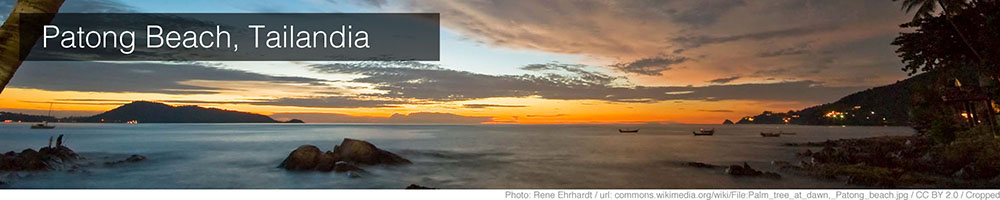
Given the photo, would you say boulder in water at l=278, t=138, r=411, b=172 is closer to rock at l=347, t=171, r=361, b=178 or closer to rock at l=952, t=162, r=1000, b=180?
rock at l=347, t=171, r=361, b=178

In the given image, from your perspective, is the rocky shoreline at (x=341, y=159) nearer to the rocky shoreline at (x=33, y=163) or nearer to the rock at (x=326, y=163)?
the rock at (x=326, y=163)

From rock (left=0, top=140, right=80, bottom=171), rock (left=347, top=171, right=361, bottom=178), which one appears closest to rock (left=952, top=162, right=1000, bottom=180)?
rock (left=347, top=171, right=361, bottom=178)

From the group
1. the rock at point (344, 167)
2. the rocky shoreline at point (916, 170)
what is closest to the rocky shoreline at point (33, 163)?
the rock at point (344, 167)

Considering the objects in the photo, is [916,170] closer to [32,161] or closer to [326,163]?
[326,163]

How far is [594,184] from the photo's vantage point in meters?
17.3

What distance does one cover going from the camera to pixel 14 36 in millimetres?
2355

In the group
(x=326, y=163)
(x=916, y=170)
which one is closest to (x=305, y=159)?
(x=326, y=163)

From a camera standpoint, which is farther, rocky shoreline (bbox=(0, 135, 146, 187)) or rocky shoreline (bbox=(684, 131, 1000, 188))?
rocky shoreline (bbox=(0, 135, 146, 187))

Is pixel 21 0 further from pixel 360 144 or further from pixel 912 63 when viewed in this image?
pixel 912 63

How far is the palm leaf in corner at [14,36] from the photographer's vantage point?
2.33 metres

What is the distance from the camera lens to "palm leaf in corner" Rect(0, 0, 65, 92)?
7.63 feet
